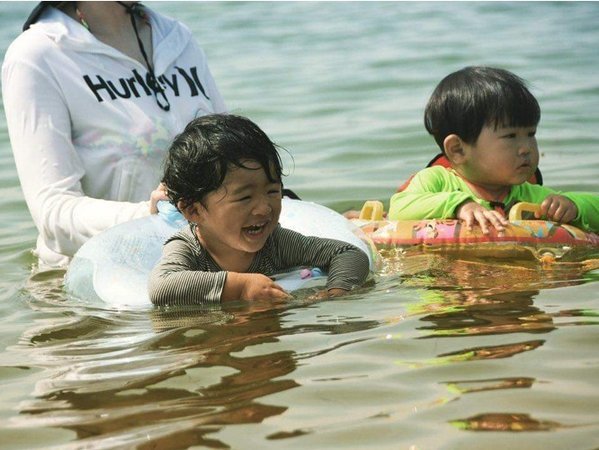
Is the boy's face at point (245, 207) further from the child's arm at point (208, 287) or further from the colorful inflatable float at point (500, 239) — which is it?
the colorful inflatable float at point (500, 239)

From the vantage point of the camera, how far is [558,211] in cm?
502

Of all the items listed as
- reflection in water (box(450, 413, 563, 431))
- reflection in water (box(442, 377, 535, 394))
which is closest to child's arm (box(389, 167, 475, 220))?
reflection in water (box(442, 377, 535, 394))

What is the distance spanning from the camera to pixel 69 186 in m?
4.79

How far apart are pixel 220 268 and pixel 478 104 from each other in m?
1.53

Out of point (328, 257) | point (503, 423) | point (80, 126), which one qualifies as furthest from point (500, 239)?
point (503, 423)

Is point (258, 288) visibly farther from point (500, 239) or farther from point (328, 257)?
point (500, 239)

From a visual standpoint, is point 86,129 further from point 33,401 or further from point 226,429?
point 226,429

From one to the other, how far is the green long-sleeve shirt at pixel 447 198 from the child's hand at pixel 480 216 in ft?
0.17

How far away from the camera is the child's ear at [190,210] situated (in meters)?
4.12

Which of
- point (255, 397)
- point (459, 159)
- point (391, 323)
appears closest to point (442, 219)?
point (459, 159)

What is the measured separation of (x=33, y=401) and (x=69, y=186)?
5.31 feet

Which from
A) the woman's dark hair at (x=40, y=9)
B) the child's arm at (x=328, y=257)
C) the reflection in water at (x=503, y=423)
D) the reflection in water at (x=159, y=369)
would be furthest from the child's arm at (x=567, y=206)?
the reflection in water at (x=503, y=423)

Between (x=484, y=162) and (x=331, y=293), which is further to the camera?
(x=484, y=162)

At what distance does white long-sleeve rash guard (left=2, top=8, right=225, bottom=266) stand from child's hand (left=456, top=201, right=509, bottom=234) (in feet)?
3.86
